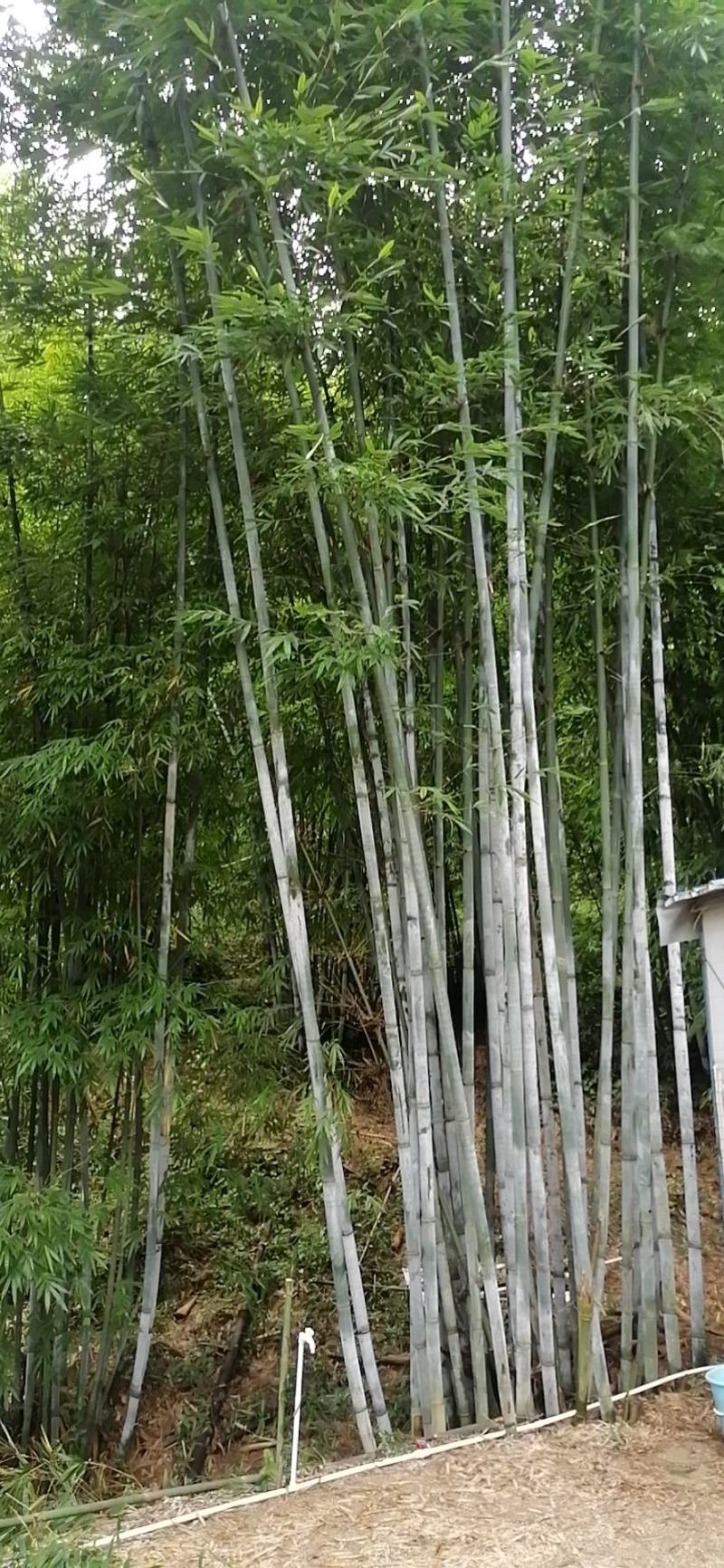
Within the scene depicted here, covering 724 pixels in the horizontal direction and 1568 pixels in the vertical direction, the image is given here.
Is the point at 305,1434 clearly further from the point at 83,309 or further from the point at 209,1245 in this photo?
the point at 83,309

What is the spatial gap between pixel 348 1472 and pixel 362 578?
224cm

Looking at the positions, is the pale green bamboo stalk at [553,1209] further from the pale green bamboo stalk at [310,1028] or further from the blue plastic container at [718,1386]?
the pale green bamboo stalk at [310,1028]

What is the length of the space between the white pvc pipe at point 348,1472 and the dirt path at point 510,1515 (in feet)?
0.07

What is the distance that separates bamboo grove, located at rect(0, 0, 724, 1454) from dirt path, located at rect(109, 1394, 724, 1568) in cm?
16

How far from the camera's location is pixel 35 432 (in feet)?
10.8

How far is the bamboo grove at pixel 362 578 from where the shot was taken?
2.76m

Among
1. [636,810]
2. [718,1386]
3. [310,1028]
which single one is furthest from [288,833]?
[718,1386]

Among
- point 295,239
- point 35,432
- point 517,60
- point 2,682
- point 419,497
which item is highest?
point 517,60

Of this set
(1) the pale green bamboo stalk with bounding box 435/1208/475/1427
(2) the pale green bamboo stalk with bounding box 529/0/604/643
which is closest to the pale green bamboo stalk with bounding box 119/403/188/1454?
(1) the pale green bamboo stalk with bounding box 435/1208/475/1427

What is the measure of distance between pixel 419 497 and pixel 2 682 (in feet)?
4.57

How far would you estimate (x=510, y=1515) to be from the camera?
2439 mm

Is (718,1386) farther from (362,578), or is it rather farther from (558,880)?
(362,578)

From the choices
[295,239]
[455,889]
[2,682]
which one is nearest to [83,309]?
[295,239]

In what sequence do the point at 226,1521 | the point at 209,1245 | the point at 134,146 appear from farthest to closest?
the point at 209,1245, the point at 134,146, the point at 226,1521
